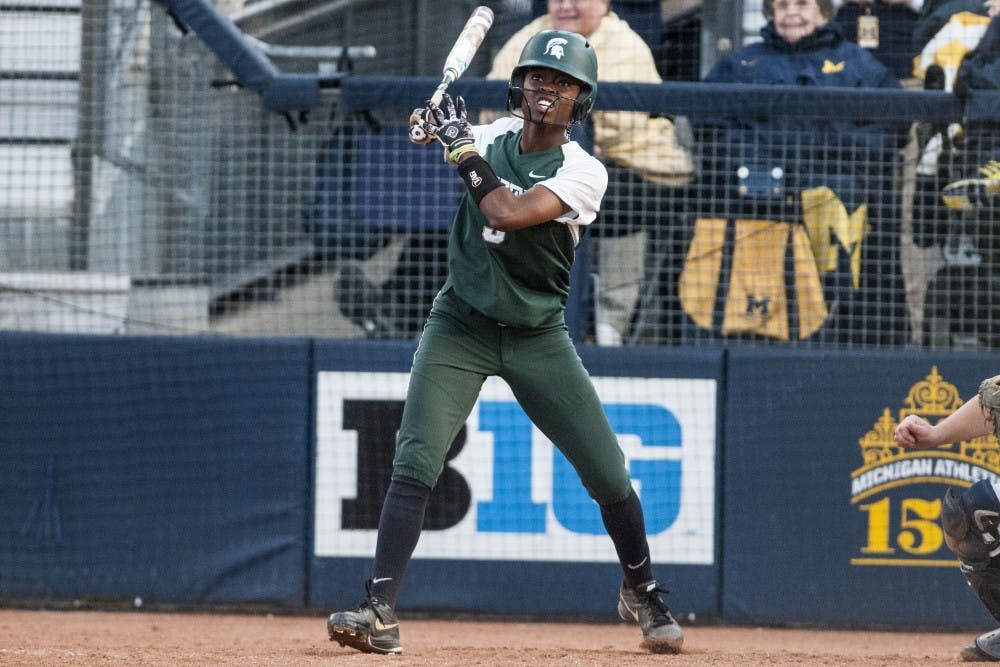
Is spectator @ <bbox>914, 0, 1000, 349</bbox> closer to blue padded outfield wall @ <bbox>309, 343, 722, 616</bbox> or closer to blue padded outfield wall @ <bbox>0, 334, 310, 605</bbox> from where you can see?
blue padded outfield wall @ <bbox>309, 343, 722, 616</bbox>

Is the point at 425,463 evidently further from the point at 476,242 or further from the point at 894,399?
the point at 894,399

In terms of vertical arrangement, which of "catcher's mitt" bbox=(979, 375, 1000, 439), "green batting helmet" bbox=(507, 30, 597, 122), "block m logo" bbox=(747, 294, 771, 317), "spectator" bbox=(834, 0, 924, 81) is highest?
"spectator" bbox=(834, 0, 924, 81)

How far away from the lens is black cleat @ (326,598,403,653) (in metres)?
4.54

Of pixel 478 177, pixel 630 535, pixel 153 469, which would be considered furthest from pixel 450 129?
pixel 153 469

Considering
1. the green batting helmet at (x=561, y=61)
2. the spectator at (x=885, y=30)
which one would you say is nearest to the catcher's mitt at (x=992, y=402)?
the green batting helmet at (x=561, y=61)

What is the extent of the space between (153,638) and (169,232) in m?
2.39

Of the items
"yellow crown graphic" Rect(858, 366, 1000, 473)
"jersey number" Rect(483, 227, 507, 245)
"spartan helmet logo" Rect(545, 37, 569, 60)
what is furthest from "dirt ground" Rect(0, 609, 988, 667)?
"spartan helmet logo" Rect(545, 37, 569, 60)

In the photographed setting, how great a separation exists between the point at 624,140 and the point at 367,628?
3.29m

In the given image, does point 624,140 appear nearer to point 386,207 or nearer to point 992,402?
point 386,207

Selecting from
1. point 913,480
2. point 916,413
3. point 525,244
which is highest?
point 525,244

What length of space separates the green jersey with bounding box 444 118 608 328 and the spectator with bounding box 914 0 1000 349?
9.14 ft

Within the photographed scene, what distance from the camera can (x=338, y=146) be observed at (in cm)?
706

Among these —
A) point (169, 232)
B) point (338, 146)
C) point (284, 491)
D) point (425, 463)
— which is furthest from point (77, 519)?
point (425, 463)

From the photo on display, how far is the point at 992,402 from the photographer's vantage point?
453 centimetres
